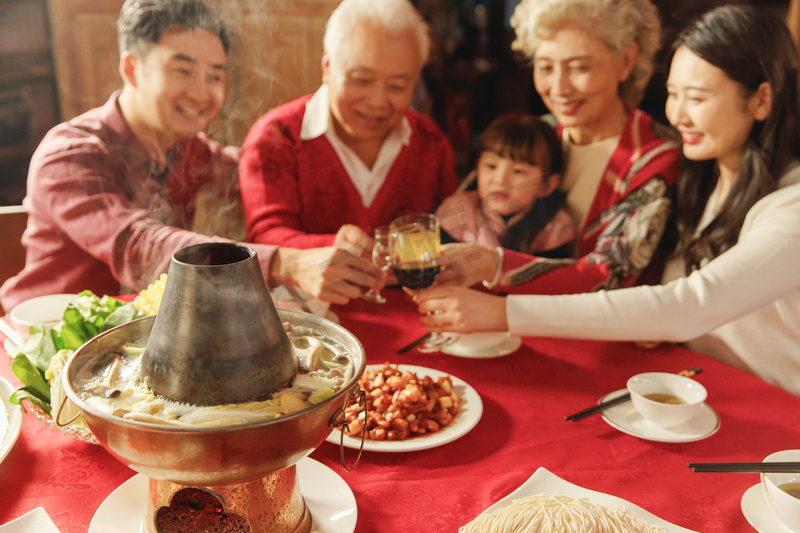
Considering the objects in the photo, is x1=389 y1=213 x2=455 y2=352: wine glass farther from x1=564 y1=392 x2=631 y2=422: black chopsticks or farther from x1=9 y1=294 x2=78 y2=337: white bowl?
x1=9 y1=294 x2=78 y2=337: white bowl

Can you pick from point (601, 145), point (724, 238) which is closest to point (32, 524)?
point (724, 238)

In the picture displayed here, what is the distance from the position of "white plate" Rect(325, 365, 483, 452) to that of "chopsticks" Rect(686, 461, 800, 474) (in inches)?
16.8

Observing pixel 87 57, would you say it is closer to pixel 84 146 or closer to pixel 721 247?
pixel 84 146

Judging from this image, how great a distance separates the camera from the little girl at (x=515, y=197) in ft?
7.88

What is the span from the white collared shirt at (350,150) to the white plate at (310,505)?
1516 millimetres

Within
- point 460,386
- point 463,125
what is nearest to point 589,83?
point 460,386

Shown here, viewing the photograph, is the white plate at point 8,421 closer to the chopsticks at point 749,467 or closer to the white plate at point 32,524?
the white plate at point 32,524

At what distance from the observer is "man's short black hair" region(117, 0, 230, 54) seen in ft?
6.50

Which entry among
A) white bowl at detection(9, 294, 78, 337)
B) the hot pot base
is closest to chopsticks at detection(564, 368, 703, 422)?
the hot pot base

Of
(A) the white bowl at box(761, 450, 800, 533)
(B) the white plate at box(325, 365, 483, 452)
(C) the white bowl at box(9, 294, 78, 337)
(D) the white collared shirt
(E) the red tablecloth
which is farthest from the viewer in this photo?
(D) the white collared shirt

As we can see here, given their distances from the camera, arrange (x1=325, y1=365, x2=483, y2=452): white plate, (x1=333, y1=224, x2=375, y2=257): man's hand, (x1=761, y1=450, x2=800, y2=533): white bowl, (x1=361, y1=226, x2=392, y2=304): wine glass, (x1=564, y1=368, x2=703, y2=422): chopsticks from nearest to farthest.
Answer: (x1=761, y1=450, x2=800, y2=533): white bowl, (x1=325, y1=365, x2=483, y2=452): white plate, (x1=564, y1=368, x2=703, y2=422): chopsticks, (x1=361, y1=226, x2=392, y2=304): wine glass, (x1=333, y1=224, x2=375, y2=257): man's hand

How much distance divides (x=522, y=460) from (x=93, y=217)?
1.52 m

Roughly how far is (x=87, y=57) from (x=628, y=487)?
191cm

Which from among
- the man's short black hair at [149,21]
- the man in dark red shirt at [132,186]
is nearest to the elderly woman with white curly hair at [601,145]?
the man in dark red shirt at [132,186]
